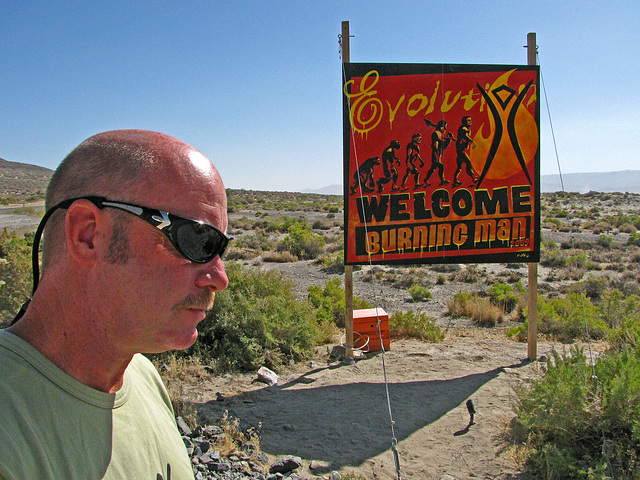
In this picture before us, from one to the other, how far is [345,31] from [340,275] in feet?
31.6

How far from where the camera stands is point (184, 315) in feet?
3.59

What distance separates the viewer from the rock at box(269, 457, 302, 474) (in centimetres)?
384

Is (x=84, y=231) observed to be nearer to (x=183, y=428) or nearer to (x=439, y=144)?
(x=183, y=428)

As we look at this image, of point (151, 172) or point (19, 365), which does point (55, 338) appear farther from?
point (151, 172)

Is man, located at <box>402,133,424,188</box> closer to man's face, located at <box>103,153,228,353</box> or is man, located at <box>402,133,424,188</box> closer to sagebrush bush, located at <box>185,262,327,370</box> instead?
sagebrush bush, located at <box>185,262,327,370</box>

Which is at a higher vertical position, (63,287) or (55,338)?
(63,287)

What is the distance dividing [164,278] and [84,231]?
199mm

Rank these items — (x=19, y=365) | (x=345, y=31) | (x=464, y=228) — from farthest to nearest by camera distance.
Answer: (x=464, y=228), (x=345, y=31), (x=19, y=365)

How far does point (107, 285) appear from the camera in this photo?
3.32 ft

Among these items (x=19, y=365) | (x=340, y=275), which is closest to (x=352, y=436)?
(x=19, y=365)

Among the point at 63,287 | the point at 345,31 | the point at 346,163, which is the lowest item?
the point at 63,287

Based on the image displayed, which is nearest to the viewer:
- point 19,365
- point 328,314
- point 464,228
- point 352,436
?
point 19,365

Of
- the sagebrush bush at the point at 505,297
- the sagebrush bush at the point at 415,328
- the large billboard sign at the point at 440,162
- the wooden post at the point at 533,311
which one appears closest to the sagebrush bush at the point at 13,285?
the large billboard sign at the point at 440,162

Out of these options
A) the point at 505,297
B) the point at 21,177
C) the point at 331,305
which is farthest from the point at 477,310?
the point at 21,177
